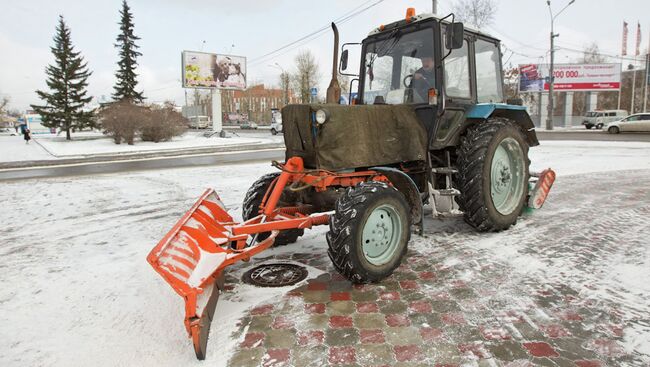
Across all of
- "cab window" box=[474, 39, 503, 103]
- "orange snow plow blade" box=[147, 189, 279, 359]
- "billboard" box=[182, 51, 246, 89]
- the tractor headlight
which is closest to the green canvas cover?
the tractor headlight

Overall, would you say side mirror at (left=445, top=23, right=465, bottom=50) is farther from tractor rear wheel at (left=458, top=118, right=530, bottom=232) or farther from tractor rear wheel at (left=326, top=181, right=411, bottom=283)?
tractor rear wheel at (left=326, top=181, right=411, bottom=283)

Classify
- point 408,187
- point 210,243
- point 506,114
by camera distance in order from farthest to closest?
point 506,114, point 408,187, point 210,243

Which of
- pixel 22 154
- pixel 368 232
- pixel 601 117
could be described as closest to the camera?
pixel 368 232

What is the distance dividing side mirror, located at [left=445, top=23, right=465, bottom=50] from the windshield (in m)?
0.49

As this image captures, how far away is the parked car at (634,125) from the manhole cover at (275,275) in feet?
108

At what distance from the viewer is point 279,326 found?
3.10m

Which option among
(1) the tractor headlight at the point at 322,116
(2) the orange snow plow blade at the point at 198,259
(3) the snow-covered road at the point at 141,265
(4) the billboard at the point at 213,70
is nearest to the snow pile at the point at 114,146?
(4) the billboard at the point at 213,70

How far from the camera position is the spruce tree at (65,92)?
32531 millimetres

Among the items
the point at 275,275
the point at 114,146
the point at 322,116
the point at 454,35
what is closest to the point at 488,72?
the point at 454,35

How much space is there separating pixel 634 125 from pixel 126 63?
140ft

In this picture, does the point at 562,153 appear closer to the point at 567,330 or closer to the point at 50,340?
the point at 567,330

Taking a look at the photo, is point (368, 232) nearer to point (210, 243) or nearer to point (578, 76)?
point (210, 243)

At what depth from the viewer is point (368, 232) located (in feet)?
12.1

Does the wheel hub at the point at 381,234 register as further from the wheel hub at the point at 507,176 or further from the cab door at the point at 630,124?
the cab door at the point at 630,124
